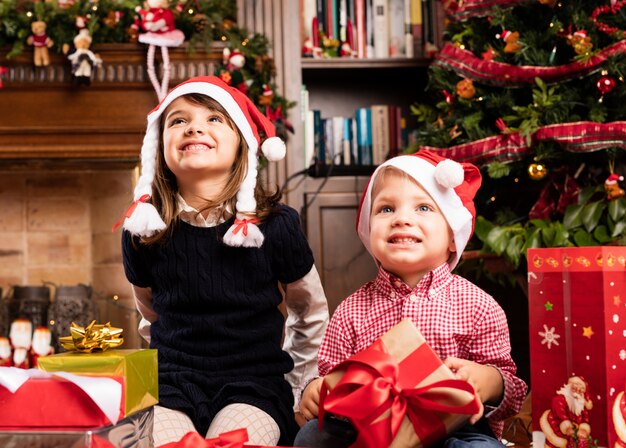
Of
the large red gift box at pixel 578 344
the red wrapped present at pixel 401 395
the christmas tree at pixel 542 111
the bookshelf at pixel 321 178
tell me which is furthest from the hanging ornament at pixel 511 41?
the red wrapped present at pixel 401 395

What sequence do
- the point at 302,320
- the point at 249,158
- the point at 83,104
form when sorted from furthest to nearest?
the point at 83,104 < the point at 302,320 < the point at 249,158

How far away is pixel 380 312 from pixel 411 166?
0.25 m

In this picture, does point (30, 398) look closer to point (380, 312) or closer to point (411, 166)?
point (380, 312)

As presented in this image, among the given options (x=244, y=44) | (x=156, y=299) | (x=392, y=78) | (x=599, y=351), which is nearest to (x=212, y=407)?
(x=156, y=299)

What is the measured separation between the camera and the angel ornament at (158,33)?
241cm

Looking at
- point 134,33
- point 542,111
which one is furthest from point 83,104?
point 542,111

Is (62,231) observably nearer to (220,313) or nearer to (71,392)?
(220,313)

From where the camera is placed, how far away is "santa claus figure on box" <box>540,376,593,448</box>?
3.63 feet

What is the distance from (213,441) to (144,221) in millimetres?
510

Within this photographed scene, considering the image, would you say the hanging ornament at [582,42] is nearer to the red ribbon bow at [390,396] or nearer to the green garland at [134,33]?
the green garland at [134,33]

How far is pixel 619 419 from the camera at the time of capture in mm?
1060

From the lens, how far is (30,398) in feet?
3.26

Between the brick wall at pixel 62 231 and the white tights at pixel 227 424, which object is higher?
the brick wall at pixel 62 231

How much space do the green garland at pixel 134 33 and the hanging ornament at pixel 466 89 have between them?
622mm
